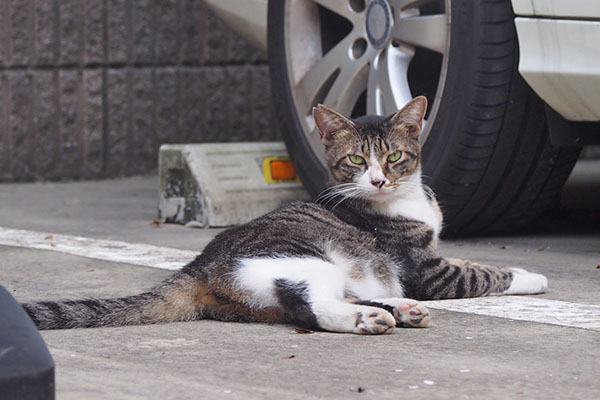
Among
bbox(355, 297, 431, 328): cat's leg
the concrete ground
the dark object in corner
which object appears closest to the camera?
the dark object in corner

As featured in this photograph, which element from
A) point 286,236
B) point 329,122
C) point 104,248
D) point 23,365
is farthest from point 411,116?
point 23,365

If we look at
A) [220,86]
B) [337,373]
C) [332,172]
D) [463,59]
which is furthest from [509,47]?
[220,86]

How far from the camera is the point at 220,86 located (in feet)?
26.3

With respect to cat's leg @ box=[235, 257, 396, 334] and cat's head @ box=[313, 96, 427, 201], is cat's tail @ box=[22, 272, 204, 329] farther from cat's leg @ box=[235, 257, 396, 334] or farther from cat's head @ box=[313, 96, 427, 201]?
cat's head @ box=[313, 96, 427, 201]

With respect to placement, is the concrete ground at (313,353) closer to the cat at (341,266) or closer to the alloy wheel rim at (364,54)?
the cat at (341,266)

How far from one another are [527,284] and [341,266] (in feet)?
2.17

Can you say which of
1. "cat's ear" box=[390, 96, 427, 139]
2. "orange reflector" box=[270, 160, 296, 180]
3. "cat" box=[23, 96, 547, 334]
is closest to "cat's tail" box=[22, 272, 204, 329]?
"cat" box=[23, 96, 547, 334]

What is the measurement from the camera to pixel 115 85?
773cm

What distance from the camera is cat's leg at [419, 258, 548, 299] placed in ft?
11.7

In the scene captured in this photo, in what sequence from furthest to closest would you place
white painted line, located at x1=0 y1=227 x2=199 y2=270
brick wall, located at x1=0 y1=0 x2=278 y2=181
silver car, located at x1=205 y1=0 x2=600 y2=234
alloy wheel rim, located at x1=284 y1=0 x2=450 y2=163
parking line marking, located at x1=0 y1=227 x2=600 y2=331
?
1. brick wall, located at x1=0 y1=0 x2=278 y2=181
2. alloy wheel rim, located at x1=284 y1=0 x2=450 y2=163
3. white painted line, located at x1=0 y1=227 x2=199 y2=270
4. silver car, located at x1=205 y1=0 x2=600 y2=234
5. parking line marking, located at x1=0 y1=227 x2=600 y2=331

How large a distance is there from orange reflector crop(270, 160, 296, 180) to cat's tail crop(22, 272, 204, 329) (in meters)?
2.55

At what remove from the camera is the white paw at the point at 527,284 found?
3.60 m

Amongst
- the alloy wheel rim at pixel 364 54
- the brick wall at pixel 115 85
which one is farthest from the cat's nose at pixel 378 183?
the brick wall at pixel 115 85

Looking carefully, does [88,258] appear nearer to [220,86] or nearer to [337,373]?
[337,373]
